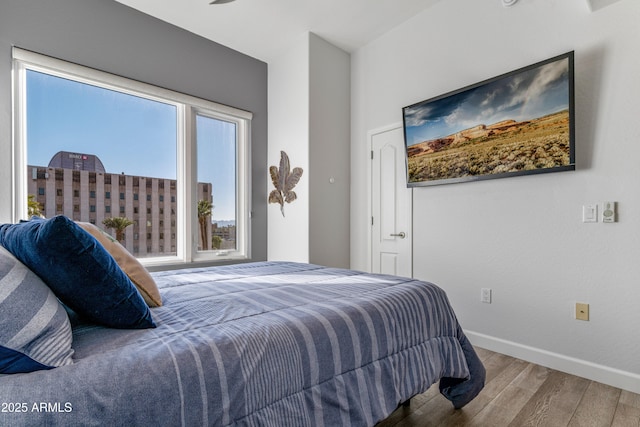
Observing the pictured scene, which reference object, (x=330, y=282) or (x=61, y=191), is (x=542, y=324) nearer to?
(x=330, y=282)

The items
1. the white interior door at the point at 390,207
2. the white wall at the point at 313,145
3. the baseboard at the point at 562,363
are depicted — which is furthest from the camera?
the white wall at the point at 313,145

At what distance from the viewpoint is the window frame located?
2.53 metres

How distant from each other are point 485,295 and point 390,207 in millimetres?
1224

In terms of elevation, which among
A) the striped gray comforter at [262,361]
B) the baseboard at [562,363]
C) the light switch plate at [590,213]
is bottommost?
the baseboard at [562,363]

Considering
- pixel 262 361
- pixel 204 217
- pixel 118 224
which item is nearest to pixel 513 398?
pixel 262 361

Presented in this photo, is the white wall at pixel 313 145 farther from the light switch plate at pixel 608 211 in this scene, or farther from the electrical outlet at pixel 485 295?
the light switch plate at pixel 608 211

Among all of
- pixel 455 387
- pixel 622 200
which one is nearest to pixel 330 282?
pixel 455 387

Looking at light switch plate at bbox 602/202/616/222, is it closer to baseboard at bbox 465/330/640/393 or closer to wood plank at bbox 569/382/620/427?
baseboard at bbox 465/330/640/393

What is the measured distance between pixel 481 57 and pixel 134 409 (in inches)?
126

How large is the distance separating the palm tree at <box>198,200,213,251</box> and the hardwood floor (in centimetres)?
266

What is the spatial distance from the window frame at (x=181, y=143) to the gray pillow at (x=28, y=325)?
2299mm

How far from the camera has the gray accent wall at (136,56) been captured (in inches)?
96.7

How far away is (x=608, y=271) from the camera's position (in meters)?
2.08

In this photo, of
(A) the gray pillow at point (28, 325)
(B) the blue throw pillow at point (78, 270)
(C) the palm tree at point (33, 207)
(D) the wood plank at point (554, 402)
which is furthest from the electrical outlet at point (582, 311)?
(C) the palm tree at point (33, 207)
